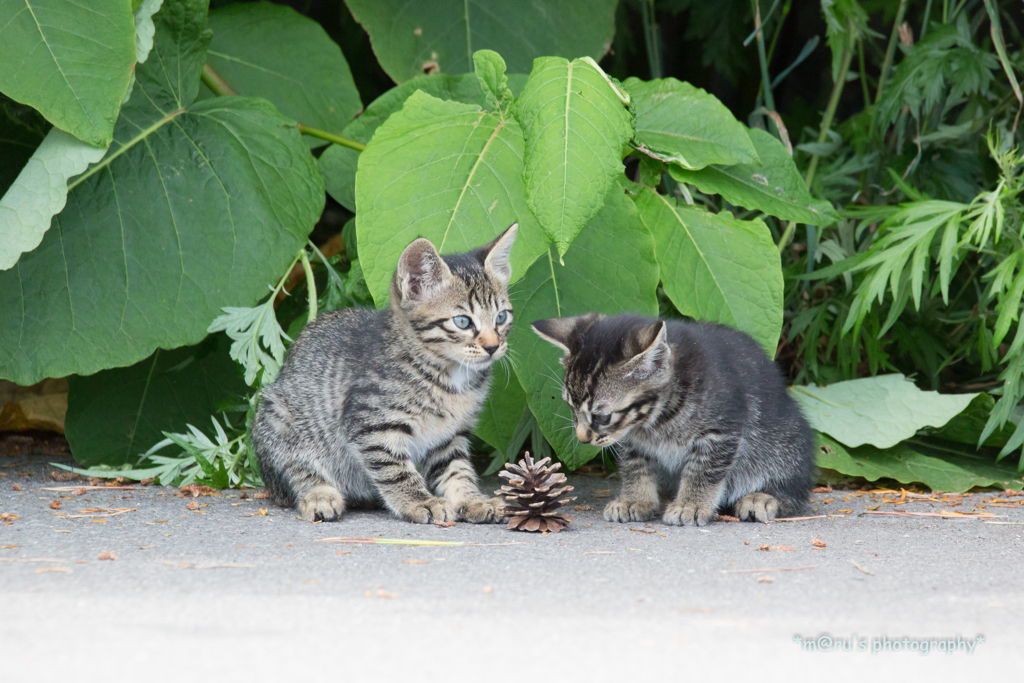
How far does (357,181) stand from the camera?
2510 millimetres

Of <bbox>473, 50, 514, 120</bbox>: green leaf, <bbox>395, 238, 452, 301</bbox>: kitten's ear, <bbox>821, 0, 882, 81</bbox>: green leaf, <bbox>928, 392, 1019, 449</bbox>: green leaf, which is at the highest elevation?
<bbox>821, 0, 882, 81</bbox>: green leaf

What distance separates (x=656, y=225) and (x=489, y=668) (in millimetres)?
1900

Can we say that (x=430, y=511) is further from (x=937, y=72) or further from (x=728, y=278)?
(x=937, y=72)

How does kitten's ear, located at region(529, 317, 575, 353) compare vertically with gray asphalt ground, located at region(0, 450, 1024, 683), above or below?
above

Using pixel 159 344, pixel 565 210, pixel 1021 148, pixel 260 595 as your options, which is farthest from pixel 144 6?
pixel 1021 148

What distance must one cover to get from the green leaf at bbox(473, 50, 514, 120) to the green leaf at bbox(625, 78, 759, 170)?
44cm

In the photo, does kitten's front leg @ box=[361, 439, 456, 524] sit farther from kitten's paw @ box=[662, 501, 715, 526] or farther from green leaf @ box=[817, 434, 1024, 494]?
green leaf @ box=[817, 434, 1024, 494]

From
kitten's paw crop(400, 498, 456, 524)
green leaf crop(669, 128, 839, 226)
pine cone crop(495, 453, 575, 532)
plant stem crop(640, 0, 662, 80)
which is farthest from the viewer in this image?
plant stem crop(640, 0, 662, 80)

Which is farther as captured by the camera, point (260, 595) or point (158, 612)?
point (260, 595)

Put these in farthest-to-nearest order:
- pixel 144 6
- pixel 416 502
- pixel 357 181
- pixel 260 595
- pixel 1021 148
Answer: pixel 1021 148
pixel 144 6
pixel 357 181
pixel 416 502
pixel 260 595

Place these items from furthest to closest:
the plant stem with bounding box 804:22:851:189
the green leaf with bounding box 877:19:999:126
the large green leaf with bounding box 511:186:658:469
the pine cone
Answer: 1. the plant stem with bounding box 804:22:851:189
2. the green leaf with bounding box 877:19:999:126
3. the large green leaf with bounding box 511:186:658:469
4. the pine cone

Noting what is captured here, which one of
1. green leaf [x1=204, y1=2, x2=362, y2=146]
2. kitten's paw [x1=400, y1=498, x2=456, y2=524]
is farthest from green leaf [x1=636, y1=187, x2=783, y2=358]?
green leaf [x1=204, y1=2, x2=362, y2=146]

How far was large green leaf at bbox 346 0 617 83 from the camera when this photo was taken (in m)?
3.36

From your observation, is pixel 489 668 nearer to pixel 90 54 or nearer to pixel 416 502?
pixel 416 502
